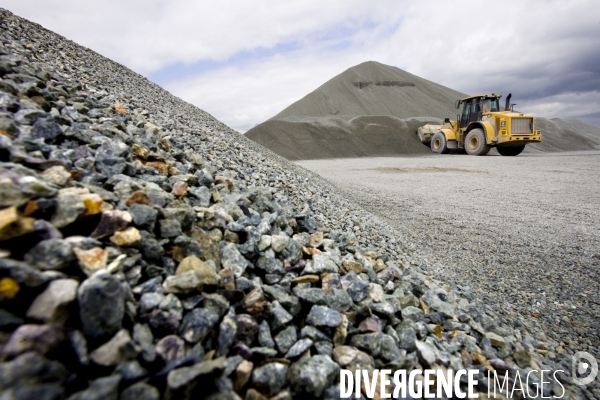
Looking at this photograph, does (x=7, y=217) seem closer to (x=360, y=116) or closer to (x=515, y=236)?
(x=515, y=236)

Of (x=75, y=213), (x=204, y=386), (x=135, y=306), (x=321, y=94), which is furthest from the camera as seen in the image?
(x=321, y=94)

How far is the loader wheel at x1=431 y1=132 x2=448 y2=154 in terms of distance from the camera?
53.9 ft

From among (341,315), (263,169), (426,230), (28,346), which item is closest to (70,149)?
(28,346)

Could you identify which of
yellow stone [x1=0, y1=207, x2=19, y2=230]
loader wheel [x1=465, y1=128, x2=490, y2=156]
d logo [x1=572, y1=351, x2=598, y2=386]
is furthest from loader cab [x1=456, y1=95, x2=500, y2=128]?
yellow stone [x1=0, y1=207, x2=19, y2=230]

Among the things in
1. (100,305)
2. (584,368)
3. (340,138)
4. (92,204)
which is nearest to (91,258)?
(100,305)

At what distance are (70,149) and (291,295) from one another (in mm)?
1707

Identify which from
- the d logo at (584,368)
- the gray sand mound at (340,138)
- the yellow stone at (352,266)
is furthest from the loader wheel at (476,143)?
the yellow stone at (352,266)

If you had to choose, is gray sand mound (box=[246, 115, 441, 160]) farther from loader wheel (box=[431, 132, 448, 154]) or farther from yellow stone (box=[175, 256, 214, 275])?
yellow stone (box=[175, 256, 214, 275])

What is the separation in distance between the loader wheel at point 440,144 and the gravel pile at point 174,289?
15071mm

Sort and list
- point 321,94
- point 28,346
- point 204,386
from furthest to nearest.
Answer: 1. point 321,94
2. point 204,386
3. point 28,346

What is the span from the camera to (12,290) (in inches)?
43.7

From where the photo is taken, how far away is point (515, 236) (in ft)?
14.2

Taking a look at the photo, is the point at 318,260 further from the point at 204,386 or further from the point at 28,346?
the point at 28,346

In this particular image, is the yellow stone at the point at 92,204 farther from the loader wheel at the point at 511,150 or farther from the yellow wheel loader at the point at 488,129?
the loader wheel at the point at 511,150
